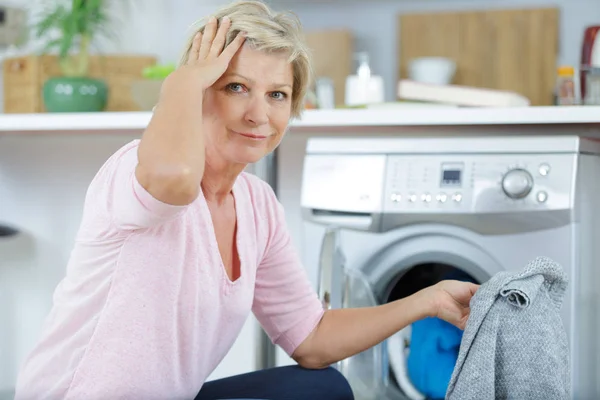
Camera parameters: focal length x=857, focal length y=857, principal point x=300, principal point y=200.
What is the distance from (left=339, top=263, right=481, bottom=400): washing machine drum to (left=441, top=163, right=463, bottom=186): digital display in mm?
216

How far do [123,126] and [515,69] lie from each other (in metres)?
1.57

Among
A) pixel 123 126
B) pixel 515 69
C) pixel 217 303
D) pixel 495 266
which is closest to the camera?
pixel 217 303

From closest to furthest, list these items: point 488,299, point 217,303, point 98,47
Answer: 1. point 488,299
2. point 217,303
3. point 98,47

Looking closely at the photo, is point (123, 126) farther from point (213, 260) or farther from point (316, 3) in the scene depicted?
point (316, 3)

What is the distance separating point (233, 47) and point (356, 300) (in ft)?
2.81

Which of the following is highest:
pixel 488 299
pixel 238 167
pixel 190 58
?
pixel 190 58

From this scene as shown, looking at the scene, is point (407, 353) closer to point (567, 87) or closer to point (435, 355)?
point (435, 355)

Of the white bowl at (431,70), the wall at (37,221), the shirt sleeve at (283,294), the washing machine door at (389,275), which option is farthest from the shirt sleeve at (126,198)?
the white bowl at (431,70)

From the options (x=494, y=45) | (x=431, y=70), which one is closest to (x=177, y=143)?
(x=431, y=70)

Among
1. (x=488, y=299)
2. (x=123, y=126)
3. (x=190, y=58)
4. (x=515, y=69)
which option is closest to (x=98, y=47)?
(x=123, y=126)

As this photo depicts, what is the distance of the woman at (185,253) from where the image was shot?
108 centimetres

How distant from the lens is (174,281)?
1.19 meters

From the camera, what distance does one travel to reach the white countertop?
5.91 ft

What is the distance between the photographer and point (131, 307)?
1165 millimetres
